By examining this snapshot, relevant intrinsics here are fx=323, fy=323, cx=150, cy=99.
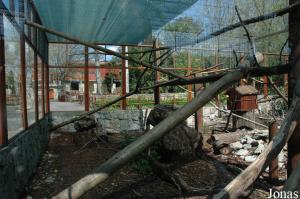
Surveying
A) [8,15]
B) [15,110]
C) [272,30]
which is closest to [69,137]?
[15,110]

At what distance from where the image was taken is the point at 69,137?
837cm

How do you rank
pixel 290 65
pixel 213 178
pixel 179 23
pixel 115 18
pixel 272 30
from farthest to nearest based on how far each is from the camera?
1. pixel 115 18
2. pixel 213 178
3. pixel 179 23
4. pixel 272 30
5. pixel 290 65

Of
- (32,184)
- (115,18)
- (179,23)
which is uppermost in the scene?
(115,18)

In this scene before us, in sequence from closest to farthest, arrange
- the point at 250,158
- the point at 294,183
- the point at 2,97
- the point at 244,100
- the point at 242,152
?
the point at 294,183, the point at 2,97, the point at 250,158, the point at 242,152, the point at 244,100

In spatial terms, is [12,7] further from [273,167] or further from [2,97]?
[273,167]

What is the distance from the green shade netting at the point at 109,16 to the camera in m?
4.14

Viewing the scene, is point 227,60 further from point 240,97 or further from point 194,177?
point 240,97

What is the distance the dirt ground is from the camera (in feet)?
14.0

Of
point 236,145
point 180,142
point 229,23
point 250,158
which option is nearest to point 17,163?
point 180,142

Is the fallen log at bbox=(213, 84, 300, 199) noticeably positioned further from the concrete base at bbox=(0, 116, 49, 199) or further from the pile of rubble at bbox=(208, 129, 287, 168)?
the pile of rubble at bbox=(208, 129, 287, 168)

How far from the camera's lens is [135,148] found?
1.76 meters

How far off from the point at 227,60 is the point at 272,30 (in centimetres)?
79

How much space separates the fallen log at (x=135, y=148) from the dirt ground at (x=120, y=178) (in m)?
2.33

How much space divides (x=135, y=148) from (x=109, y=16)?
4.50 m
